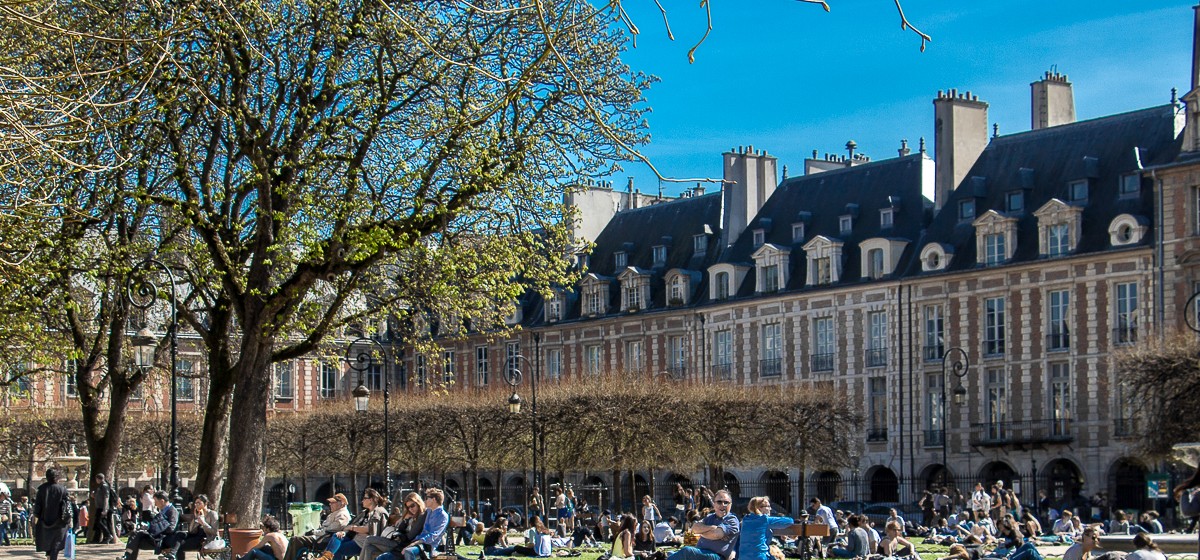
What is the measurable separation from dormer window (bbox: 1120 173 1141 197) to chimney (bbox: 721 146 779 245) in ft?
49.1

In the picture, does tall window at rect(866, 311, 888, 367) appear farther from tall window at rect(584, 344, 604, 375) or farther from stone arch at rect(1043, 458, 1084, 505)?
tall window at rect(584, 344, 604, 375)

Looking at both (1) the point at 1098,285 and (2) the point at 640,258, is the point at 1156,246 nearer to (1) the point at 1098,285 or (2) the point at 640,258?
(1) the point at 1098,285

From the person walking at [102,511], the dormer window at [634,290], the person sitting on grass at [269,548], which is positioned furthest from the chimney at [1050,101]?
the person sitting on grass at [269,548]

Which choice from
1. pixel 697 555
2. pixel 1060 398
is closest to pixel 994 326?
pixel 1060 398

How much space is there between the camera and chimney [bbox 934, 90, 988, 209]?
5334 cm

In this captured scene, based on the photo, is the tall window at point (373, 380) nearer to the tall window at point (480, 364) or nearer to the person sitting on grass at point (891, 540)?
the tall window at point (480, 364)

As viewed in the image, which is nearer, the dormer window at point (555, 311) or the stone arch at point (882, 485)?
the stone arch at point (882, 485)

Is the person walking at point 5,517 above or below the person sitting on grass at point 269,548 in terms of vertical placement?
below

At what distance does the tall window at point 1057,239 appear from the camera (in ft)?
161

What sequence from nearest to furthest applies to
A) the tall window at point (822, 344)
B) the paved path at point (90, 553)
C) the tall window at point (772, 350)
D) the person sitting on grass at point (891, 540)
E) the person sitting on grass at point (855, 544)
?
the person sitting on grass at point (891, 540)
the paved path at point (90, 553)
the person sitting on grass at point (855, 544)
the tall window at point (822, 344)
the tall window at point (772, 350)

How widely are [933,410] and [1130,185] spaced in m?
8.66

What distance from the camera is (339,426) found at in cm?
5609

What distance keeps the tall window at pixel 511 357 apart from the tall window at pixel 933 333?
17.0 m

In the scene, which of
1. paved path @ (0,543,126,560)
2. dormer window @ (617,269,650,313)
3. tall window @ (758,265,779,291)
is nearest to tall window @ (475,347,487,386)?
dormer window @ (617,269,650,313)
